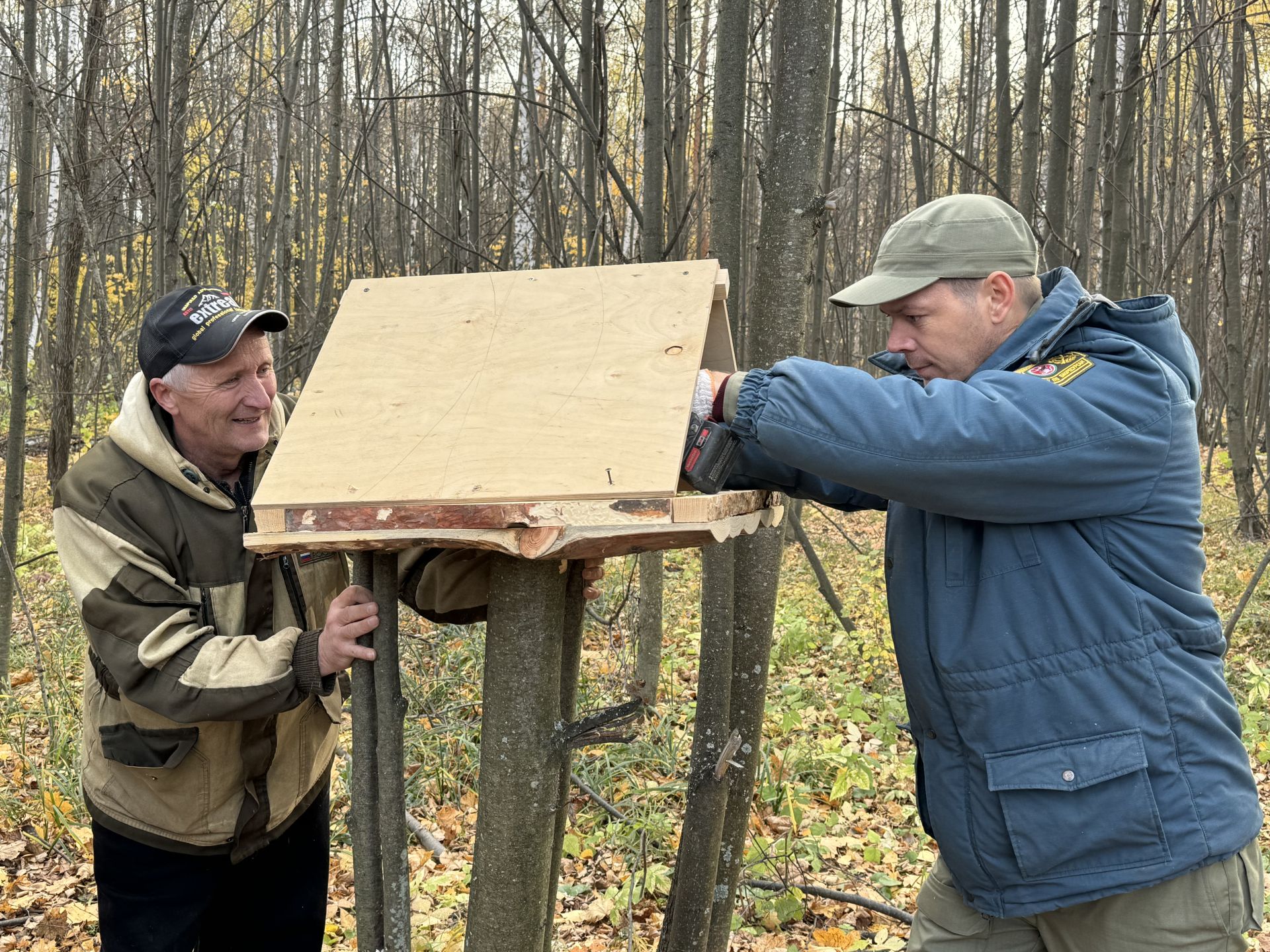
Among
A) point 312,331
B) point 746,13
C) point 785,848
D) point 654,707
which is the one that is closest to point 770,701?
point 654,707

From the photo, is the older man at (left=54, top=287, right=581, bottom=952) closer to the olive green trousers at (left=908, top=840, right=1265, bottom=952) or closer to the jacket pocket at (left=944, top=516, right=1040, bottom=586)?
the jacket pocket at (left=944, top=516, right=1040, bottom=586)

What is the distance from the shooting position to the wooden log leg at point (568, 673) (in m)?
2.08

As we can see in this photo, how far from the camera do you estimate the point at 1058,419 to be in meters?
1.59

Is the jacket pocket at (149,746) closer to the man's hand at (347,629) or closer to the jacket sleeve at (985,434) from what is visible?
the man's hand at (347,629)

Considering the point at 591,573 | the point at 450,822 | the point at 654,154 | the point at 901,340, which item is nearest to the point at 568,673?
the point at 591,573

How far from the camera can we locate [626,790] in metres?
4.20

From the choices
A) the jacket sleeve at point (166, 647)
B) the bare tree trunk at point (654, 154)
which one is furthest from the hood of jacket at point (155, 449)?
the bare tree trunk at point (654, 154)

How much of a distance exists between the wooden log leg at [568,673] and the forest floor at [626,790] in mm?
752

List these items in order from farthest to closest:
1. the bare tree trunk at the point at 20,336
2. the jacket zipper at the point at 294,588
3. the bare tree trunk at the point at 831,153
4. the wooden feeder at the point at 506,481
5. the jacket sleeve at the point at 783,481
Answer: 1. the bare tree trunk at the point at 831,153
2. the bare tree trunk at the point at 20,336
3. the jacket zipper at the point at 294,588
4. the jacket sleeve at the point at 783,481
5. the wooden feeder at the point at 506,481

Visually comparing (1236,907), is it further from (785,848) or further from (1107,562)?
(785,848)

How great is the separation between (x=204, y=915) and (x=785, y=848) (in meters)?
2.03

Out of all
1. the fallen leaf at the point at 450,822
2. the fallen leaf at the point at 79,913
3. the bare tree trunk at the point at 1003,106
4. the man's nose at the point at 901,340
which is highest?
the bare tree trunk at the point at 1003,106

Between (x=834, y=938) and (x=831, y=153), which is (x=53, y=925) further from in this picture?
(x=831, y=153)

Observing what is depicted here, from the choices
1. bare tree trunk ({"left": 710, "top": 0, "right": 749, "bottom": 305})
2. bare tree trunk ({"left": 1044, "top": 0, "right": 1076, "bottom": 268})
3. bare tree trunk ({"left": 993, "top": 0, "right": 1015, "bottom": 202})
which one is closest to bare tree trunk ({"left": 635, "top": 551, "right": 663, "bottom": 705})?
bare tree trunk ({"left": 710, "top": 0, "right": 749, "bottom": 305})
